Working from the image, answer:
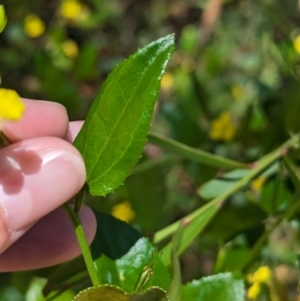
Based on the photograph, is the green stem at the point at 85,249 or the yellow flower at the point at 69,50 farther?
the yellow flower at the point at 69,50

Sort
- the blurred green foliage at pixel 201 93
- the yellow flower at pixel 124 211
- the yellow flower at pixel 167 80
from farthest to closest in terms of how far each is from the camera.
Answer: the yellow flower at pixel 167 80 → the yellow flower at pixel 124 211 → the blurred green foliage at pixel 201 93

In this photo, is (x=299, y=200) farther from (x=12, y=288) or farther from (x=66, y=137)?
(x=12, y=288)

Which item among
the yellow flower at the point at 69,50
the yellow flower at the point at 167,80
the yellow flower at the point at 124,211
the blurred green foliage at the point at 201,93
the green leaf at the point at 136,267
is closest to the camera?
the green leaf at the point at 136,267

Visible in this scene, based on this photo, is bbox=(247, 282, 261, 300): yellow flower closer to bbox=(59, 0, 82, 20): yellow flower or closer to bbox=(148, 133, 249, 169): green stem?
bbox=(148, 133, 249, 169): green stem

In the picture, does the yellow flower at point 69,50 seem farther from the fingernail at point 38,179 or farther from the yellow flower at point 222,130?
the fingernail at point 38,179

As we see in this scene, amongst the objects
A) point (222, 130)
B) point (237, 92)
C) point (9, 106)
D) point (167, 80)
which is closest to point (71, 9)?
point (167, 80)

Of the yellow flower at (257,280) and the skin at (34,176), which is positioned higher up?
the skin at (34,176)

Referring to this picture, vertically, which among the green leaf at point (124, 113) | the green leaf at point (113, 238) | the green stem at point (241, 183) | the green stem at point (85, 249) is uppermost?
the green leaf at point (124, 113)

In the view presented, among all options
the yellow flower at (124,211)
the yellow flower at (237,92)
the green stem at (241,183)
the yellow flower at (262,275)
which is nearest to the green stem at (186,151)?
the green stem at (241,183)
